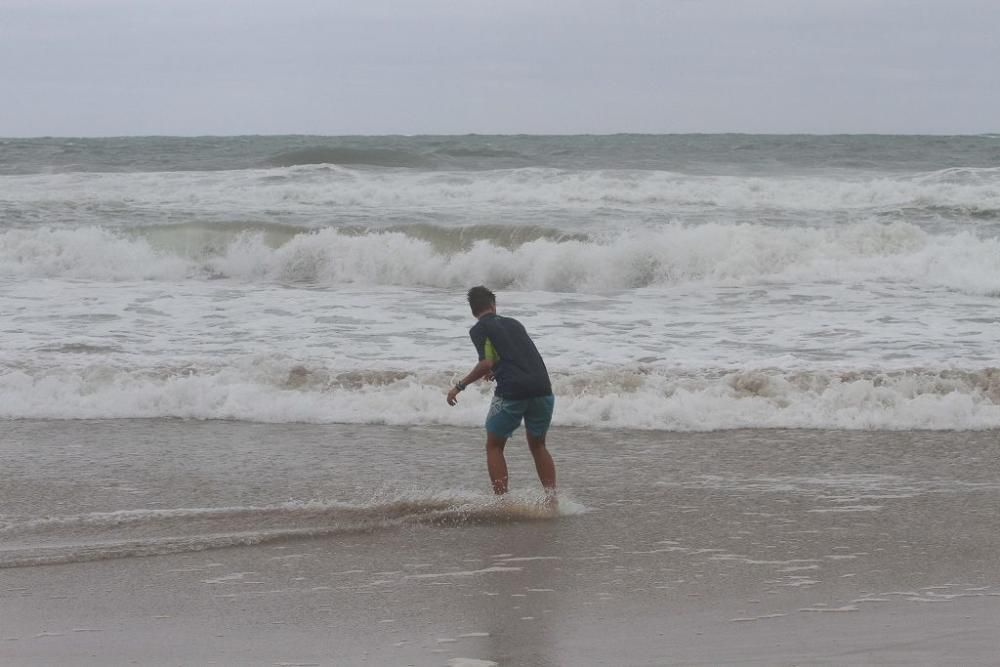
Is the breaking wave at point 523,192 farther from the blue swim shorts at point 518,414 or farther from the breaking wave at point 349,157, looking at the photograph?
the blue swim shorts at point 518,414

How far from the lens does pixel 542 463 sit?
20.2 ft

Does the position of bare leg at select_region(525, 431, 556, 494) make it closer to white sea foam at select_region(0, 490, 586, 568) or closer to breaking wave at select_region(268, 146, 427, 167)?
white sea foam at select_region(0, 490, 586, 568)

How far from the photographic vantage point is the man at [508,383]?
19.5 feet

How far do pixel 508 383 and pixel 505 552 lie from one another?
39.5 inches

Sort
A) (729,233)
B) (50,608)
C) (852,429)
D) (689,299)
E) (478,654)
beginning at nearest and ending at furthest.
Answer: (478,654), (50,608), (852,429), (689,299), (729,233)

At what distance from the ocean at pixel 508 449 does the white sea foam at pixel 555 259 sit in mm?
70

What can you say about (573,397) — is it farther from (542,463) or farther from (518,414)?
(518,414)

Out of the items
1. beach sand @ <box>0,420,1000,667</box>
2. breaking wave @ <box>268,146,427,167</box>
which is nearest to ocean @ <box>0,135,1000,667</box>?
beach sand @ <box>0,420,1000,667</box>

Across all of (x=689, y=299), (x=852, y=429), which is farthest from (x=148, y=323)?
(x=852, y=429)

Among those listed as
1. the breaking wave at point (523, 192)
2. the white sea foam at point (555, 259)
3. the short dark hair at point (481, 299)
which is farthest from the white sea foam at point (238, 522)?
the breaking wave at point (523, 192)

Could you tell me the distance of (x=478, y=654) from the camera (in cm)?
395

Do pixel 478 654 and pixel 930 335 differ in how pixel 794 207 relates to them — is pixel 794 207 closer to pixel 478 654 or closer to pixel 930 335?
pixel 930 335

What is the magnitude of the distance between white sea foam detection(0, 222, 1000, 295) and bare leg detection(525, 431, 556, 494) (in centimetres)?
925

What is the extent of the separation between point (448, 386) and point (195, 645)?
16.2 ft
